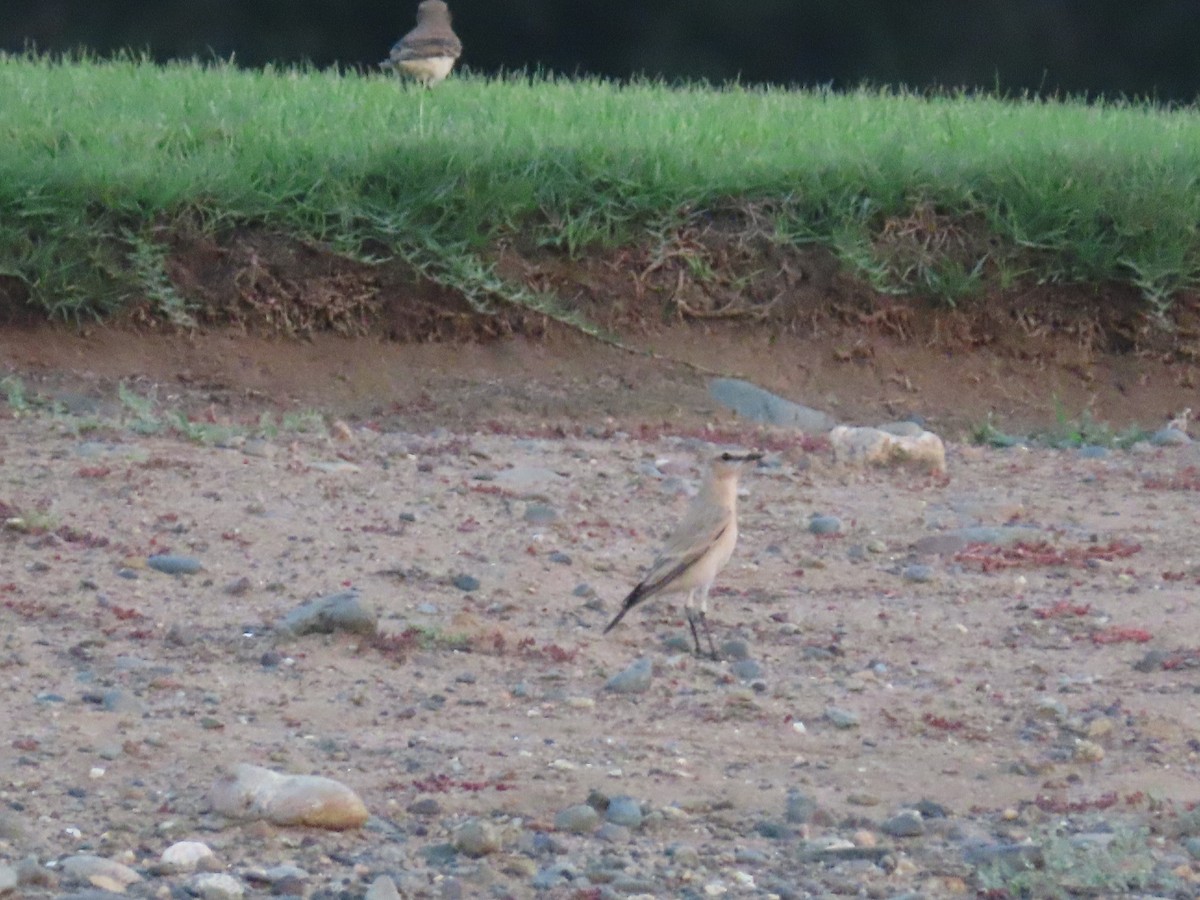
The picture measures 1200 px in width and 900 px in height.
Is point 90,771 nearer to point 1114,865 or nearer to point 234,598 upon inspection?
point 234,598

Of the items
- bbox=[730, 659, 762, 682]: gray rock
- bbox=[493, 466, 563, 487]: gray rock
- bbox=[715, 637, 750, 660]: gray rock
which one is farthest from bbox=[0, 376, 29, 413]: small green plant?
bbox=[730, 659, 762, 682]: gray rock

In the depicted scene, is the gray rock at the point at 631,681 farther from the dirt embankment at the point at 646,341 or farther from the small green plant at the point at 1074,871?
the dirt embankment at the point at 646,341

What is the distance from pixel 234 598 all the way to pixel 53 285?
3.04 meters

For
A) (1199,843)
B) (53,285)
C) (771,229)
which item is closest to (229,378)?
(53,285)

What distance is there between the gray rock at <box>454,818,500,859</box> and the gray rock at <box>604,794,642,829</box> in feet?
0.92

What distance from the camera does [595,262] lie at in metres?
8.22

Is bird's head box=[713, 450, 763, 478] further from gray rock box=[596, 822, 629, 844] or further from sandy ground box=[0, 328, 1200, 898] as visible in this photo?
A: gray rock box=[596, 822, 629, 844]

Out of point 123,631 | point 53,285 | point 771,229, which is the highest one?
point 771,229

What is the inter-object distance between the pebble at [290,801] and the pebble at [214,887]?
252 millimetres

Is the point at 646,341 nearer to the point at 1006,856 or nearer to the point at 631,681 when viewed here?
the point at 631,681

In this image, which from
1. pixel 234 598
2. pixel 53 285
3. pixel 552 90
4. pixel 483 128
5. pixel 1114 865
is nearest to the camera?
pixel 1114 865

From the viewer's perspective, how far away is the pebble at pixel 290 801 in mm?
3566

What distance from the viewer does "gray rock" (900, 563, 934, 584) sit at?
18.7 ft

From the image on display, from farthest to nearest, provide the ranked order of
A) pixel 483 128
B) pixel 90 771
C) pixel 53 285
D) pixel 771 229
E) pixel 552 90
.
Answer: pixel 552 90
pixel 483 128
pixel 771 229
pixel 53 285
pixel 90 771
